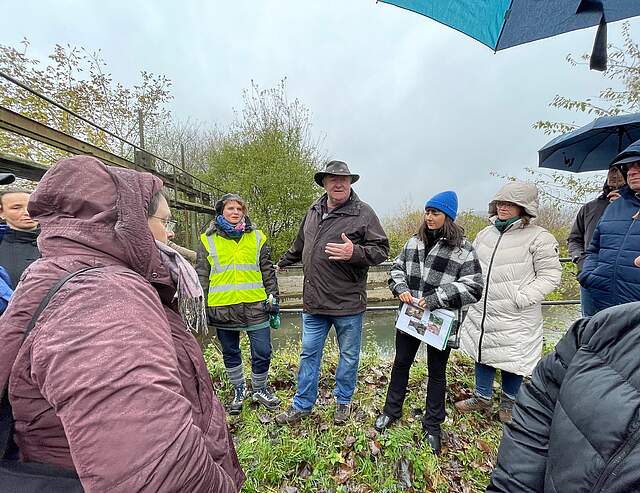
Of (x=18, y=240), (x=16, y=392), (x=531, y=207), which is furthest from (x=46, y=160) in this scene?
(x=531, y=207)

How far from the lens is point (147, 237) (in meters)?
1.03

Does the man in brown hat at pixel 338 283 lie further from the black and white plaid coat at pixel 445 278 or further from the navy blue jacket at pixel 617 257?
the navy blue jacket at pixel 617 257

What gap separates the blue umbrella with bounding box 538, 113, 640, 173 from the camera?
302 cm

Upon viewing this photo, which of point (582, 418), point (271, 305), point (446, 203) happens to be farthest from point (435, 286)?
point (582, 418)

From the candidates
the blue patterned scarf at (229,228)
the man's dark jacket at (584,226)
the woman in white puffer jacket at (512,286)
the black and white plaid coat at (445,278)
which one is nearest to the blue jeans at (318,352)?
the black and white plaid coat at (445,278)

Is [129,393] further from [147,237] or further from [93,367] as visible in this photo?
[147,237]

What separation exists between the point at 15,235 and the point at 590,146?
548 cm

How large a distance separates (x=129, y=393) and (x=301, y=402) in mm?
2191

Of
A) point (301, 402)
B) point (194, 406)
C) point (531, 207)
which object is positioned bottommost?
point (301, 402)

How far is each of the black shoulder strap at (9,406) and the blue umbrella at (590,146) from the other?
3.86 m

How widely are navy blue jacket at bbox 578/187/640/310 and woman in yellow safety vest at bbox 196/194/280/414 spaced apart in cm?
252

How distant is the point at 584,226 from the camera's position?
10.9 feet

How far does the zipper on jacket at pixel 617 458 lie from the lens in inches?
30.3

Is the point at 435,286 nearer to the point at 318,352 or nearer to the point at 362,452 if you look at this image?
the point at 318,352
